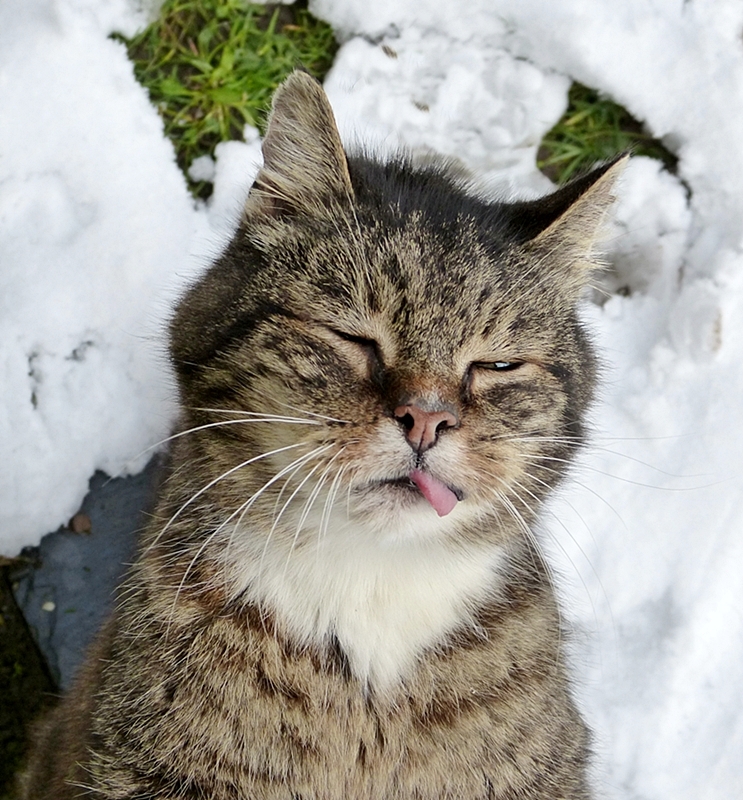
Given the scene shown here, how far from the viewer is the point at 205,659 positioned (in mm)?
1671

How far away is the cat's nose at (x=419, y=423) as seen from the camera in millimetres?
1412

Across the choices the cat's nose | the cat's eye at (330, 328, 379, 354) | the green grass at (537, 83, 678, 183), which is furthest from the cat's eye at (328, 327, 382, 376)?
the green grass at (537, 83, 678, 183)

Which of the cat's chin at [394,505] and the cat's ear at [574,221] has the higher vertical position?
the cat's ear at [574,221]

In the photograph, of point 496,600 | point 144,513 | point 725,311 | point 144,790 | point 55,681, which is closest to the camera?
point 144,790

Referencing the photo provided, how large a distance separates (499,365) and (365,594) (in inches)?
21.1

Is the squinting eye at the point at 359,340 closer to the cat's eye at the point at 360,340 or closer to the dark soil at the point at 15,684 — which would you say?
the cat's eye at the point at 360,340

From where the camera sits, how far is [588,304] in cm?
275

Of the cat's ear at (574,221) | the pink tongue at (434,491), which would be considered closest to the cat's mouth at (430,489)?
the pink tongue at (434,491)

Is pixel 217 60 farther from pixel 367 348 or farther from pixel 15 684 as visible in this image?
pixel 15 684

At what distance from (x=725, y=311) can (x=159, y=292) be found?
1803mm

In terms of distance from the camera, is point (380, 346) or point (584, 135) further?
point (584, 135)

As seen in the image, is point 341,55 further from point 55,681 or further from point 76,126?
point 55,681

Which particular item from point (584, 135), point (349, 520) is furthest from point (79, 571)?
point (584, 135)

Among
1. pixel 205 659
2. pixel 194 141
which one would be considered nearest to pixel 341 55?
pixel 194 141
